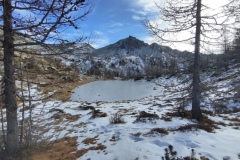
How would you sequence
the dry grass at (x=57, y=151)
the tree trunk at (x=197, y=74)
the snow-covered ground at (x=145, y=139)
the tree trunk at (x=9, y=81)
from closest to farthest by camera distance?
1. the tree trunk at (x=9, y=81)
2. the snow-covered ground at (x=145, y=139)
3. the dry grass at (x=57, y=151)
4. the tree trunk at (x=197, y=74)

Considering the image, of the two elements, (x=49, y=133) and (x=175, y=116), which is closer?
(x=49, y=133)

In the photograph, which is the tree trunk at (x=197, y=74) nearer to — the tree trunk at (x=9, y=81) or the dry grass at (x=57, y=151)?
the dry grass at (x=57, y=151)

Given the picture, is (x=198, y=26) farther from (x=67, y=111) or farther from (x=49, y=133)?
(x=67, y=111)

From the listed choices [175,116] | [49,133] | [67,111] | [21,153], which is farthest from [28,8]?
[67,111]

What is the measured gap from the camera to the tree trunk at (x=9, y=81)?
4.73m

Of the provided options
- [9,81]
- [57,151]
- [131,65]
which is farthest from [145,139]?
[131,65]

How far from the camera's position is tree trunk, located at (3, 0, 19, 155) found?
4729mm

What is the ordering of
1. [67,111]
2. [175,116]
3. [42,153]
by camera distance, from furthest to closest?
[67,111] → [175,116] → [42,153]

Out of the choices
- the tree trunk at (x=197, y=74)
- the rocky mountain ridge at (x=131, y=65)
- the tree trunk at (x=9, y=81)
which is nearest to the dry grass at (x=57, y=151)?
the tree trunk at (x=9, y=81)

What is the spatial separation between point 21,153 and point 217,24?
30.4 feet

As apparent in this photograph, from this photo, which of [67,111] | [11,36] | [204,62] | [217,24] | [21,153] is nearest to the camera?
[11,36]

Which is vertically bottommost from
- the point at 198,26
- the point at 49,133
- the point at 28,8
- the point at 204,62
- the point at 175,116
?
the point at 49,133

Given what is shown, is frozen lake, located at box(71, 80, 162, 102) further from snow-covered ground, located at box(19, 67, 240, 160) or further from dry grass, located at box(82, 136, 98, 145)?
dry grass, located at box(82, 136, 98, 145)

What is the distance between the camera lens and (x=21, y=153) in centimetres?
613
